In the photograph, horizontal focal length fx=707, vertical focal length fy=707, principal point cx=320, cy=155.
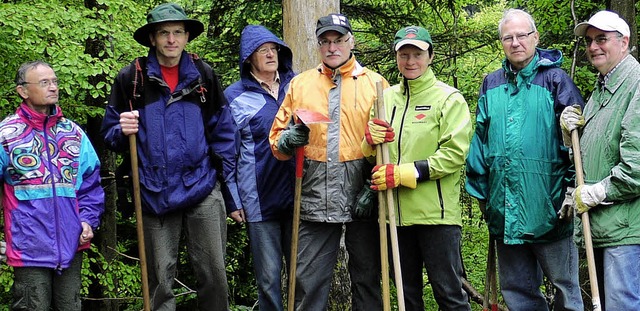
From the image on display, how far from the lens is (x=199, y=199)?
496cm

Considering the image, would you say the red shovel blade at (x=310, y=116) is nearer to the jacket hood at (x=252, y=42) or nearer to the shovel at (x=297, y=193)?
the shovel at (x=297, y=193)

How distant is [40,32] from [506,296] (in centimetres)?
590

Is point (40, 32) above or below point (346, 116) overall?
above

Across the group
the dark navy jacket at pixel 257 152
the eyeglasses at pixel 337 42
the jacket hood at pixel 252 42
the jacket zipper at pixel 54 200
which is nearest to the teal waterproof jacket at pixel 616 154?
the eyeglasses at pixel 337 42

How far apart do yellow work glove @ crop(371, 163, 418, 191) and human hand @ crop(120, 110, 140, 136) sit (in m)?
1.68

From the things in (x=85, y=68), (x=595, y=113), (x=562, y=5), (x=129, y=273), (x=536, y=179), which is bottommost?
(x=129, y=273)

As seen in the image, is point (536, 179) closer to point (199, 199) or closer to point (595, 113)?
point (595, 113)

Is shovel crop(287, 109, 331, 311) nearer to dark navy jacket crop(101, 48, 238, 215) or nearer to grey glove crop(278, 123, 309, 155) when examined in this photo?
grey glove crop(278, 123, 309, 155)

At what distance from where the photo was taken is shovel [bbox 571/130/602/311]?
14.0ft

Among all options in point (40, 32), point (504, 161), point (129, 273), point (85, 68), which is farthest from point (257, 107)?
point (129, 273)

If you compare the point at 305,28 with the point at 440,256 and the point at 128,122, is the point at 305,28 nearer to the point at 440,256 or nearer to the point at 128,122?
the point at 128,122

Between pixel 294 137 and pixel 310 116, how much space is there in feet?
0.58

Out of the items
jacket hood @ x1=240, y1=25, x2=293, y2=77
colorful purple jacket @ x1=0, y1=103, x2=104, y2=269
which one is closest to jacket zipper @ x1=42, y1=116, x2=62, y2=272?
colorful purple jacket @ x1=0, y1=103, x2=104, y2=269

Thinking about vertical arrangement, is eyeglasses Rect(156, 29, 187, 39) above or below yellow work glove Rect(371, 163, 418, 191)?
above
